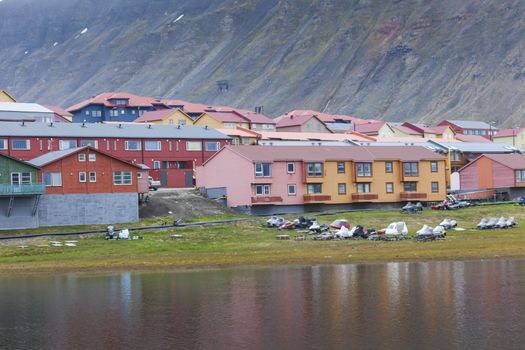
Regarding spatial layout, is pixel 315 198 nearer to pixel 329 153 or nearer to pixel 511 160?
pixel 329 153

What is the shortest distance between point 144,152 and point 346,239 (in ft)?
145


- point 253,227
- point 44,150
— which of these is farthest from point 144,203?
point 44,150

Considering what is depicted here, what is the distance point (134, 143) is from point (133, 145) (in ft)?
1.08

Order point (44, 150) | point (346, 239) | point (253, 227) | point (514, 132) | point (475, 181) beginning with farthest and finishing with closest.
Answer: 1. point (514, 132)
2. point (475, 181)
3. point (44, 150)
4. point (253, 227)
5. point (346, 239)

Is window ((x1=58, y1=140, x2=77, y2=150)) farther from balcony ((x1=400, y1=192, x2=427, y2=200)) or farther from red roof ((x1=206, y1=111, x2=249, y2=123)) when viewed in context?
red roof ((x1=206, y1=111, x2=249, y2=123))

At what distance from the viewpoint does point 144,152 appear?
4397 inches

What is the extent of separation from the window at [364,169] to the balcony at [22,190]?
130ft

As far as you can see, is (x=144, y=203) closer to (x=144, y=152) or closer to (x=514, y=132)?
(x=144, y=152)

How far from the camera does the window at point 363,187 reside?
10125 cm

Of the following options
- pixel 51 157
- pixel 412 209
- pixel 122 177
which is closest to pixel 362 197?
pixel 412 209

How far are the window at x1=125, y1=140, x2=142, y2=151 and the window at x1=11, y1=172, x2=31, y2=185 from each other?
97.9 ft

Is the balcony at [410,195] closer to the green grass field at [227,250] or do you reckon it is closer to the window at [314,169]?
the window at [314,169]

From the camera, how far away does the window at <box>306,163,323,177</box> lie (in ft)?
323

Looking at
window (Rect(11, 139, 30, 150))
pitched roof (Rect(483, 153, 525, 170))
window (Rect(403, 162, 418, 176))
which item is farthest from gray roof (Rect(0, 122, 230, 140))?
pitched roof (Rect(483, 153, 525, 170))
